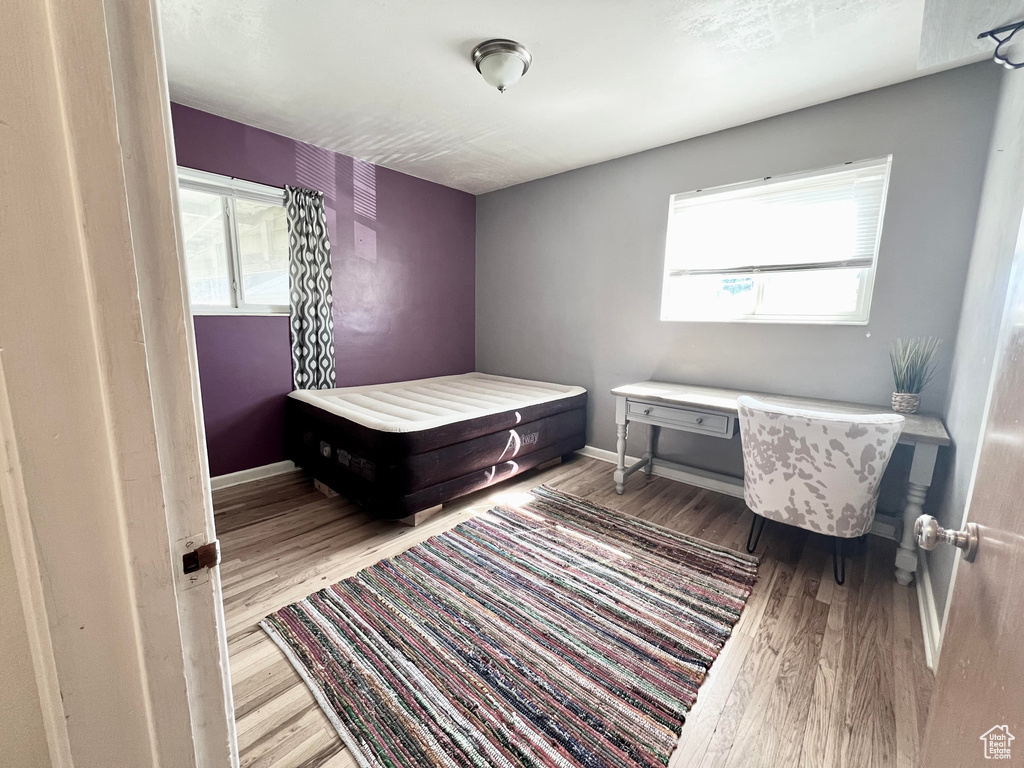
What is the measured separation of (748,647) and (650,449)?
5.69ft

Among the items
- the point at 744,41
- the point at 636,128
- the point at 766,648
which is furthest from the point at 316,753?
the point at 636,128

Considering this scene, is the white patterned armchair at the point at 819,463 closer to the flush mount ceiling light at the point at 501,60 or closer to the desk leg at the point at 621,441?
the desk leg at the point at 621,441

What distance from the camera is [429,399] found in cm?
321

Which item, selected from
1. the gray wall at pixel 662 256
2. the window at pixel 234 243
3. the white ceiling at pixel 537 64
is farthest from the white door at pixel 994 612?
the window at pixel 234 243

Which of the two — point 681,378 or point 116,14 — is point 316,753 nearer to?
point 116,14

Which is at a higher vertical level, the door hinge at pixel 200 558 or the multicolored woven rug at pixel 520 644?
the door hinge at pixel 200 558

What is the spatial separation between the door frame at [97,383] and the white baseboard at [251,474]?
282 centimetres

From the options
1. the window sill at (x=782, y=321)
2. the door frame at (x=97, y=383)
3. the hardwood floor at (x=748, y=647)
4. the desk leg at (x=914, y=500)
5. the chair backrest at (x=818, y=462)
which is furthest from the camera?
A: the window sill at (x=782, y=321)

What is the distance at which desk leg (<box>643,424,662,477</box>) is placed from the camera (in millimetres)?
3229

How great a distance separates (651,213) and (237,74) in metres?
2.70

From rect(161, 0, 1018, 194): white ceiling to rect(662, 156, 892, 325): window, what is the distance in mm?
445

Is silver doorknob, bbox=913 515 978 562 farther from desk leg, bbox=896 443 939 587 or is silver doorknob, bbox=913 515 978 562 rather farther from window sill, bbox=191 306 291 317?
window sill, bbox=191 306 291 317

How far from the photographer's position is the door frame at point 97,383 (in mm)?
344

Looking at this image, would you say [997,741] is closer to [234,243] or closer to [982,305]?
[982,305]
